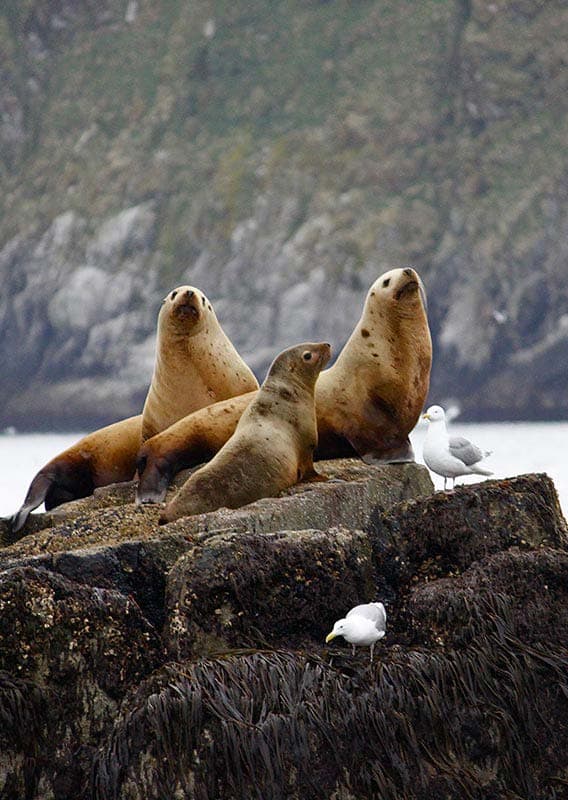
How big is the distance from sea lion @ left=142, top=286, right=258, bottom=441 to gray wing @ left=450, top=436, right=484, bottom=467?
62.7 inches

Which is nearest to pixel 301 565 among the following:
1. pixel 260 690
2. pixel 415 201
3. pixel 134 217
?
pixel 260 690

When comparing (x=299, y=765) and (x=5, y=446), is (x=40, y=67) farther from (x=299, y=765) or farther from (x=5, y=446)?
(x=299, y=765)

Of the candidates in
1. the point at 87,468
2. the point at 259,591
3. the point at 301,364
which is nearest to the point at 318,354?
the point at 301,364

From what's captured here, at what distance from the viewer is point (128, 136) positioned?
106 metres

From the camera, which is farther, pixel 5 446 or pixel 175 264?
pixel 175 264

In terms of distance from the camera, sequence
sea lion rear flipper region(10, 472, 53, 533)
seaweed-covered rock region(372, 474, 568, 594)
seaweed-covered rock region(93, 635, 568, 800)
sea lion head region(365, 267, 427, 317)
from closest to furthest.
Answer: seaweed-covered rock region(93, 635, 568, 800)
seaweed-covered rock region(372, 474, 568, 594)
sea lion rear flipper region(10, 472, 53, 533)
sea lion head region(365, 267, 427, 317)

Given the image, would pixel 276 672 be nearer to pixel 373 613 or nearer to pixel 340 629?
pixel 340 629

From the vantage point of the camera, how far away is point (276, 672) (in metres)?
5.68

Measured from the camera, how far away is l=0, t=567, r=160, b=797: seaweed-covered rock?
5551 mm

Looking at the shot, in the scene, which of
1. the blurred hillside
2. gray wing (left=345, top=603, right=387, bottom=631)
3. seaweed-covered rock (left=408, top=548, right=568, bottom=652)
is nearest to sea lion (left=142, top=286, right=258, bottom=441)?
seaweed-covered rock (left=408, top=548, right=568, bottom=652)

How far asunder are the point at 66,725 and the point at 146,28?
11102 centimetres

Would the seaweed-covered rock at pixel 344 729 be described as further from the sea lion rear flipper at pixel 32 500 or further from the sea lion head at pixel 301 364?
the sea lion rear flipper at pixel 32 500

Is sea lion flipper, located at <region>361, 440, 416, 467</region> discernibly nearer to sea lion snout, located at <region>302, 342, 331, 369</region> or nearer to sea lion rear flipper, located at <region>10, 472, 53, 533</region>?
sea lion snout, located at <region>302, 342, 331, 369</region>

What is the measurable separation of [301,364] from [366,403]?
0.80 m
